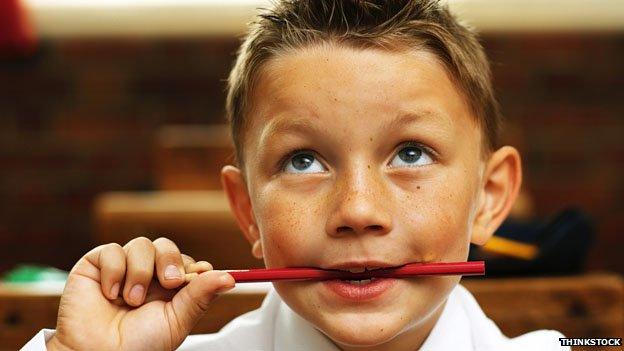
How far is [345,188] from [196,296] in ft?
0.64

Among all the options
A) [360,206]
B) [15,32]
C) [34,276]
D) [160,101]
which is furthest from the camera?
[160,101]

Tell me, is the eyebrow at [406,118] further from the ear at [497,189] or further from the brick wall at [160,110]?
the brick wall at [160,110]

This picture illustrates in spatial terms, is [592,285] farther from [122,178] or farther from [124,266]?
[122,178]

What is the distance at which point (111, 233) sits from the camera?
158 centimetres

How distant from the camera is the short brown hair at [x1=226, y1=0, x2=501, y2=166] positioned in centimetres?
84

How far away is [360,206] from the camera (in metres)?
0.75

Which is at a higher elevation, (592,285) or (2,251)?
(592,285)

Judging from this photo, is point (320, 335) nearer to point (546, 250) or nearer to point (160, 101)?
point (546, 250)

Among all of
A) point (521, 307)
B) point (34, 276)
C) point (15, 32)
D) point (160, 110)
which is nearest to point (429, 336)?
point (521, 307)

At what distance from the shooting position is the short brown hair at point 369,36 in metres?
0.84

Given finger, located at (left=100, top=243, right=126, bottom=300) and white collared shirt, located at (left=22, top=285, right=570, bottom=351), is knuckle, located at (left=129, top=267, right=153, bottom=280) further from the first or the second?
white collared shirt, located at (left=22, top=285, right=570, bottom=351)

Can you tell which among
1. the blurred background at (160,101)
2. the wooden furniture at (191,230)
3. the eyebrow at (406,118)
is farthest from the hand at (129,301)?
the blurred background at (160,101)

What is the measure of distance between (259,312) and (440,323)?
8.1 inches

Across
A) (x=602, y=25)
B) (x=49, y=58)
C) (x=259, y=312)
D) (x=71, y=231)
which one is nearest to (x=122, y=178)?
(x=71, y=231)
